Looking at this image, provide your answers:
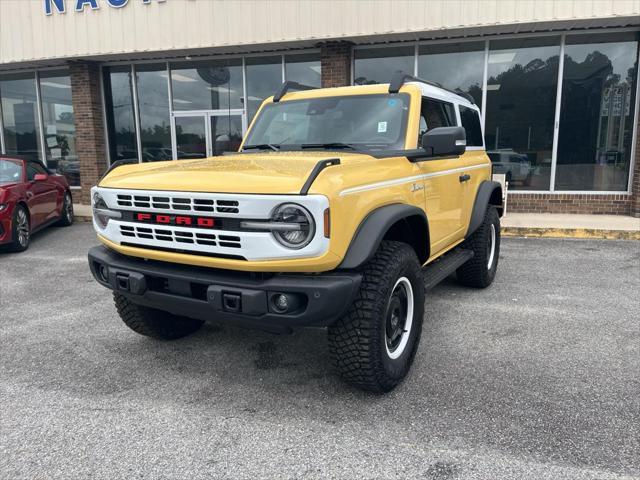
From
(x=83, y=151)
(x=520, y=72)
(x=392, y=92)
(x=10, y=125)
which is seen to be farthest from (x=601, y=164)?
(x=10, y=125)

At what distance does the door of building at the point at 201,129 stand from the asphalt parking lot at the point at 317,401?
7978 mm

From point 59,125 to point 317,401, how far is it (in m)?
13.3

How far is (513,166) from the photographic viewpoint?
10.7 metres

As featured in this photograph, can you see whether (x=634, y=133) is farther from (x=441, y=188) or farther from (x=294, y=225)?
(x=294, y=225)

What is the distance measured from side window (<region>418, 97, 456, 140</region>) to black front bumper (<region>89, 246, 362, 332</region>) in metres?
1.82

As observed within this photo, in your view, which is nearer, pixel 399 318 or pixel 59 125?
pixel 399 318

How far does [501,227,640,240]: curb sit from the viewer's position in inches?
332

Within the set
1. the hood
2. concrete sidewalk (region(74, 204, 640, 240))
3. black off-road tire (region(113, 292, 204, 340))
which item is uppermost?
the hood

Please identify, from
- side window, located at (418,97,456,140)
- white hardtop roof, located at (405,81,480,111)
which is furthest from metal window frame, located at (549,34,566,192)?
side window, located at (418,97,456,140)

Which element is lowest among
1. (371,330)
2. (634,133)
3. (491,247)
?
(491,247)

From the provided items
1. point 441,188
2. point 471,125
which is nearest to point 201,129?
point 471,125

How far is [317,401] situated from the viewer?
3.16 m

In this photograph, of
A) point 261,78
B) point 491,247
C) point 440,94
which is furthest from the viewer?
A: point 261,78

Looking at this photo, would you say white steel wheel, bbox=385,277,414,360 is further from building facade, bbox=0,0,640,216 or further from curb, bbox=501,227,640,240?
building facade, bbox=0,0,640,216
